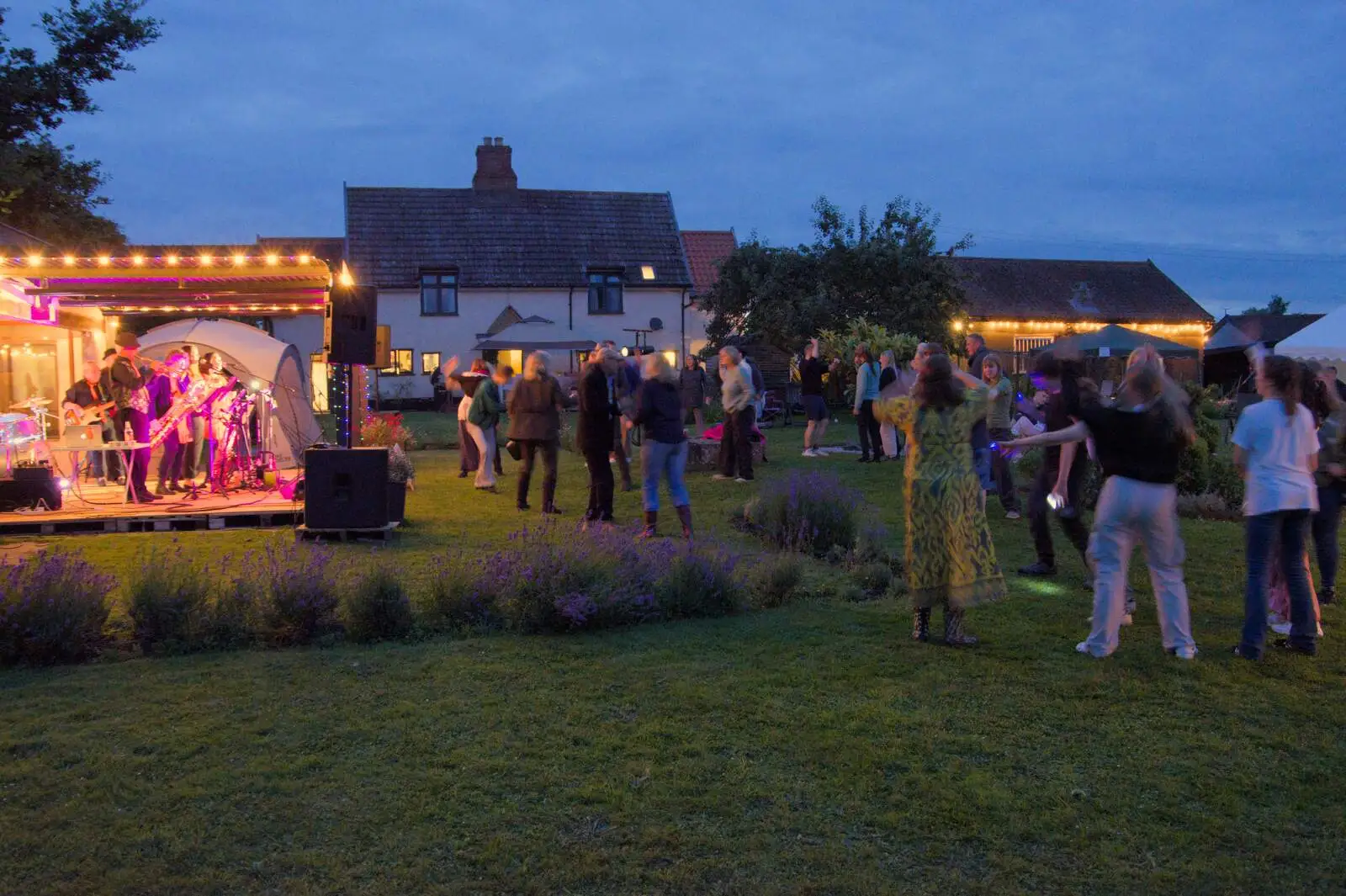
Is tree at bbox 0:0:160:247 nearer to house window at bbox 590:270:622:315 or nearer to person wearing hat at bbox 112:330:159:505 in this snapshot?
person wearing hat at bbox 112:330:159:505

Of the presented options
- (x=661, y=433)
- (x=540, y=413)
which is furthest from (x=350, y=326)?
(x=661, y=433)

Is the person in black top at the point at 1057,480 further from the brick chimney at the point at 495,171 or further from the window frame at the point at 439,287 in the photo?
the brick chimney at the point at 495,171

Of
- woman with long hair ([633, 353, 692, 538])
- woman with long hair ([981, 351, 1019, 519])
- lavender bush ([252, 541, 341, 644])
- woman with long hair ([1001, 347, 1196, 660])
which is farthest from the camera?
woman with long hair ([981, 351, 1019, 519])

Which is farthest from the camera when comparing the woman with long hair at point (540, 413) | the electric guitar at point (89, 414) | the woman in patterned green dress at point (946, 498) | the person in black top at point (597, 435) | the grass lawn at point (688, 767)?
the electric guitar at point (89, 414)

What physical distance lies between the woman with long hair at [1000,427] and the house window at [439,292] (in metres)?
29.7

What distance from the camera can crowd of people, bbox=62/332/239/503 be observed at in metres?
12.7

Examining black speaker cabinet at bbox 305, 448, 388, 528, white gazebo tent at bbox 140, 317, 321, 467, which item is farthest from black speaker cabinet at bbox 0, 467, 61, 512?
white gazebo tent at bbox 140, 317, 321, 467

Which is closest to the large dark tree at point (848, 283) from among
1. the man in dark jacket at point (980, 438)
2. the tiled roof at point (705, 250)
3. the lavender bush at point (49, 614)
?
the tiled roof at point (705, 250)

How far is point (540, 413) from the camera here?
11.7 m

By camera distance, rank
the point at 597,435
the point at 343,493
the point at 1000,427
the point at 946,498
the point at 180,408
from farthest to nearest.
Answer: the point at 180,408, the point at 597,435, the point at 1000,427, the point at 343,493, the point at 946,498

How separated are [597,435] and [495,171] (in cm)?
3288

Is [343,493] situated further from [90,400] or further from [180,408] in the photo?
[90,400]

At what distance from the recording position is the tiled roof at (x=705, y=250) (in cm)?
4744

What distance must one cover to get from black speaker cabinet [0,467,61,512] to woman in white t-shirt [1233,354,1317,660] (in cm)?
1165
